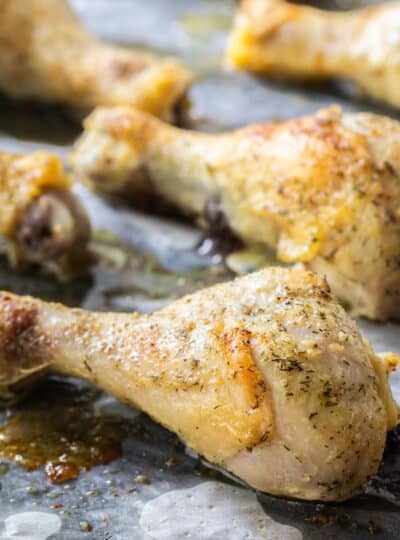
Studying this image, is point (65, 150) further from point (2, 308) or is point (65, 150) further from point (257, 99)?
point (2, 308)

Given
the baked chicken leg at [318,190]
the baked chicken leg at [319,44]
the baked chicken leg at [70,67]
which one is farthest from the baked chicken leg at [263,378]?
the baked chicken leg at [319,44]

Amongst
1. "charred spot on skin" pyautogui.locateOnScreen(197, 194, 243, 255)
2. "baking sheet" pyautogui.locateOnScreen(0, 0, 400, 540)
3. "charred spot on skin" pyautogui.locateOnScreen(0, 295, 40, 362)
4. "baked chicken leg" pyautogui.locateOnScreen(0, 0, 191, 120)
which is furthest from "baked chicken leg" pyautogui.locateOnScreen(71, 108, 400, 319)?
"charred spot on skin" pyautogui.locateOnScreen(0, 295, 40, 362)

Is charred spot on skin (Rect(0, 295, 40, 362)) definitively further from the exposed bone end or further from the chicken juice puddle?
the exposed bone end

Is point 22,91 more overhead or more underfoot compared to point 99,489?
more overhead

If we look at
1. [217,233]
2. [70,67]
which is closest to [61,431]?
[217,233]

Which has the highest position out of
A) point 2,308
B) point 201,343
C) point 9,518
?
point 201,343

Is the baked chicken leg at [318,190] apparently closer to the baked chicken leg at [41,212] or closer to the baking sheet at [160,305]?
the baking sheet at [160,305]

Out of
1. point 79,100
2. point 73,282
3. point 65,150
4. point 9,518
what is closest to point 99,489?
point 9,518
